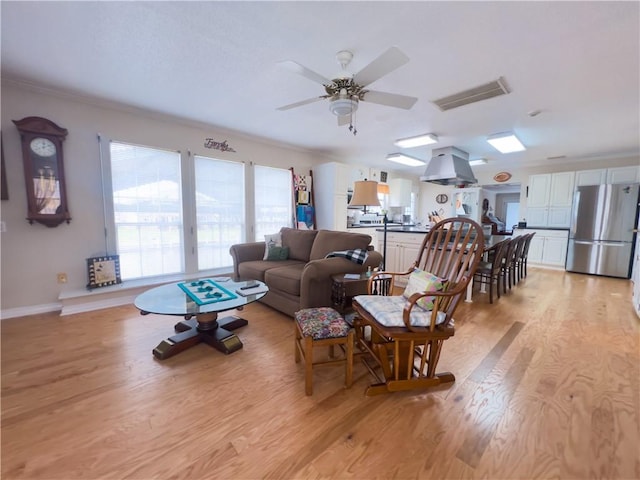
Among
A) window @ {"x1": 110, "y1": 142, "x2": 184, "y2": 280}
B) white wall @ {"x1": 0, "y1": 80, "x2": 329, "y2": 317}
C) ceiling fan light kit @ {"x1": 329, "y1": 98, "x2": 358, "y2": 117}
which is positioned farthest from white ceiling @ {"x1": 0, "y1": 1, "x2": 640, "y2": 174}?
window @ {"x1": 110, "y1": 142, "x2": 184, "y2": 280}

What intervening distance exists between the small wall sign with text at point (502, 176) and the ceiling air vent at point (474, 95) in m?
4.88

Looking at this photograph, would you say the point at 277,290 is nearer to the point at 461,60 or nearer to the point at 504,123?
the point at 461,60

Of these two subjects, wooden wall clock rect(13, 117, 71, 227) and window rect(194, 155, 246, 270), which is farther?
window rect(194, 155, 246, 270)

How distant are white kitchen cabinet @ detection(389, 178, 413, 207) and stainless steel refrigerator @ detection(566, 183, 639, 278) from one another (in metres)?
3.48

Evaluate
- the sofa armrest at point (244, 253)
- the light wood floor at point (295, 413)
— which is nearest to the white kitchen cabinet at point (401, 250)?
the light wood floor at point (295, 413)

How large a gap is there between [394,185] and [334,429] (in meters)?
6.87

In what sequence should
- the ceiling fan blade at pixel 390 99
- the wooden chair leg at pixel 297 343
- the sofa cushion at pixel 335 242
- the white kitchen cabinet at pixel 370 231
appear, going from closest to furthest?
the wooden chair leg at pixel 297 343 → the ceiling fan blade at pixel 390 99 → the sofa cushion at pixel 335 242 → the white kitchen cabinet at pixel 370 231

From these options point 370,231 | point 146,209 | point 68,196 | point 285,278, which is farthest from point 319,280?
point 370,231

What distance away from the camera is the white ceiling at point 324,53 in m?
1.70

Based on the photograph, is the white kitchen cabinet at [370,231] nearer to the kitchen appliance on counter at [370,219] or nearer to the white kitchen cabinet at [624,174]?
the kitchen appliance on counter at [370,219]

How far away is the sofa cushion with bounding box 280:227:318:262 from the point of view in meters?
3.72

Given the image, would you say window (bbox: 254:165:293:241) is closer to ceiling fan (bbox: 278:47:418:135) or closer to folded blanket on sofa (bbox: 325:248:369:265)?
folded blanket on sofa (bbox: 325:248:369:265)

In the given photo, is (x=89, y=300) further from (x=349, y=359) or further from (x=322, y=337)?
(x=349, y=359)

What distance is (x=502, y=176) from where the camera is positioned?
22.4 ft
